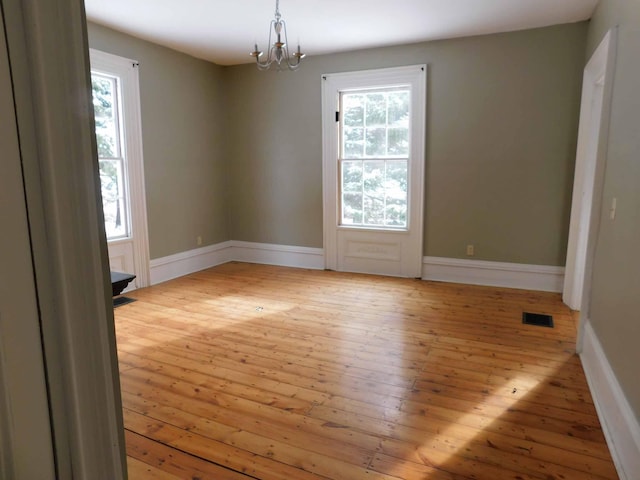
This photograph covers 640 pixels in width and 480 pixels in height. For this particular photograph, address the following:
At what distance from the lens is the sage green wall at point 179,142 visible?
4664 millimetres

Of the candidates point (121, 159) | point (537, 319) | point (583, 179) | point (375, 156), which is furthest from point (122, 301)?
point (583, 179)

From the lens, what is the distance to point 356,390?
8.35 ft

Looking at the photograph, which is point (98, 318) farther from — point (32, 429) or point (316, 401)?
point (316, 401)

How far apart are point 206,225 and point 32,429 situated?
5277 millimetres

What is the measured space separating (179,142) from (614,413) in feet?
16.1

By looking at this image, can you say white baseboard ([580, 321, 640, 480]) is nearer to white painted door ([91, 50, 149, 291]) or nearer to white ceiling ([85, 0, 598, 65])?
white ceiling ([85, 0, 598, 65])

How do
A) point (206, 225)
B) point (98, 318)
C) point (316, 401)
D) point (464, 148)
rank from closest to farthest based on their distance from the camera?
point (98, 318)
point (316, 401)
point (464, 148)
point (206, 225)

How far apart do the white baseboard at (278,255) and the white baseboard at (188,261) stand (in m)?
0.19

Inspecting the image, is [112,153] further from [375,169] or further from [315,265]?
[375,169]

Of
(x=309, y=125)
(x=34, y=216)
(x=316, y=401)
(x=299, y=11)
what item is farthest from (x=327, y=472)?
(x=309, y=125)

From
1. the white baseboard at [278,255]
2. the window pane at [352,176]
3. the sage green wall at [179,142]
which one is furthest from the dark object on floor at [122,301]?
the window pane at [352,176]

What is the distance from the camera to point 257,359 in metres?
2.97

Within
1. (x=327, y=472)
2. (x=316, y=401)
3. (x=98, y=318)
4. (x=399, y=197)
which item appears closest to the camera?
(x=98, y=318)

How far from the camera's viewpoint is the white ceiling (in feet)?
11.9
